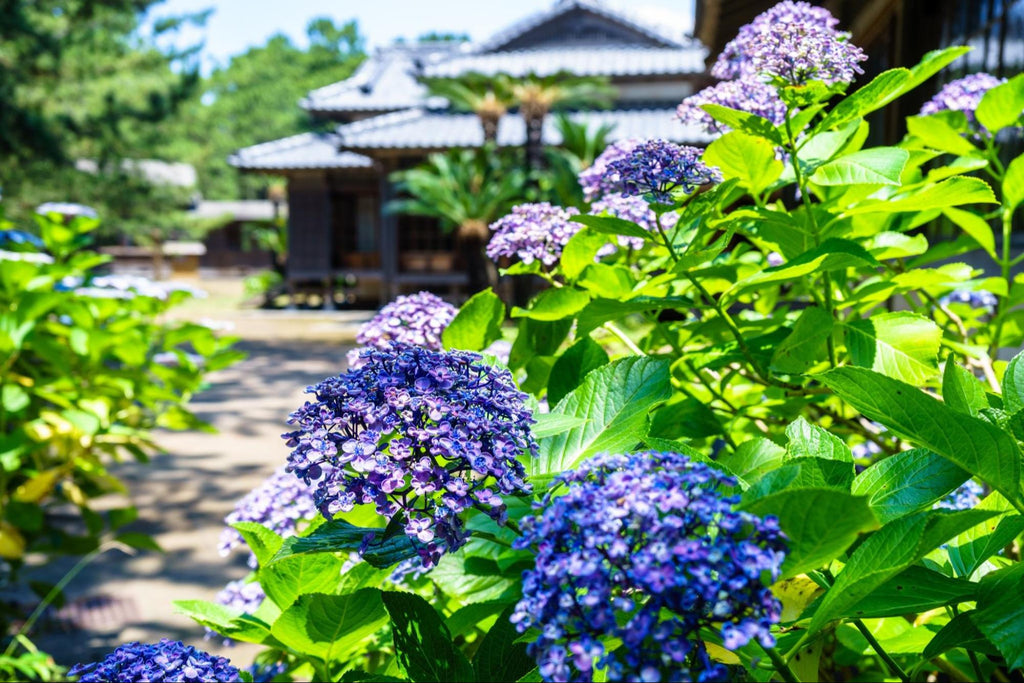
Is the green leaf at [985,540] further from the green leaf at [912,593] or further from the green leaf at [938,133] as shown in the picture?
the green leaf at [938,133]

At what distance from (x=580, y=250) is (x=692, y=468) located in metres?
0.58

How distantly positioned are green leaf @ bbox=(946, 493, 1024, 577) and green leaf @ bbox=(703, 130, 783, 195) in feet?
1.47

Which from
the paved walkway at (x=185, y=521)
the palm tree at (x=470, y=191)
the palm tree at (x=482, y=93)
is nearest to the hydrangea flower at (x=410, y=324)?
the paved walkway at (x=185, y=521)

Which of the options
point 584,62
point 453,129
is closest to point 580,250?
point 453,129

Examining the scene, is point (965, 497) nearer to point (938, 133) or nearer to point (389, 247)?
point (938, 133)

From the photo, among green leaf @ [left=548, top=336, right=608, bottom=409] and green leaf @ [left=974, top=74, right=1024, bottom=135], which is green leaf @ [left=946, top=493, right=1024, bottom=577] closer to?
green leaf @ [left=548, top=336, right=608, bottom=409]

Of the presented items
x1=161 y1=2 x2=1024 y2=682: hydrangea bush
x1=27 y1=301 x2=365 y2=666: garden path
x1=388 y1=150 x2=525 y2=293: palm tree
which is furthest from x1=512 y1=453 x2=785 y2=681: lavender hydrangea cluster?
x1=388 y1=150 x2=525 y2=293: palm tree

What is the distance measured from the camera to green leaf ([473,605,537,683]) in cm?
79

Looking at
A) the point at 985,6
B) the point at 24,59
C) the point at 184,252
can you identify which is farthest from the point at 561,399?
the point at 184,252

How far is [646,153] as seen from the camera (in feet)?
3.30

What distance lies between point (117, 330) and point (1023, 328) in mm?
2522

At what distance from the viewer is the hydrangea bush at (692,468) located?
1.77 ft

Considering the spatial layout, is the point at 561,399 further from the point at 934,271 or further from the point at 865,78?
the point at 865,78

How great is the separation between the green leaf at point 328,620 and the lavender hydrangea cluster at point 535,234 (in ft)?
1.76
